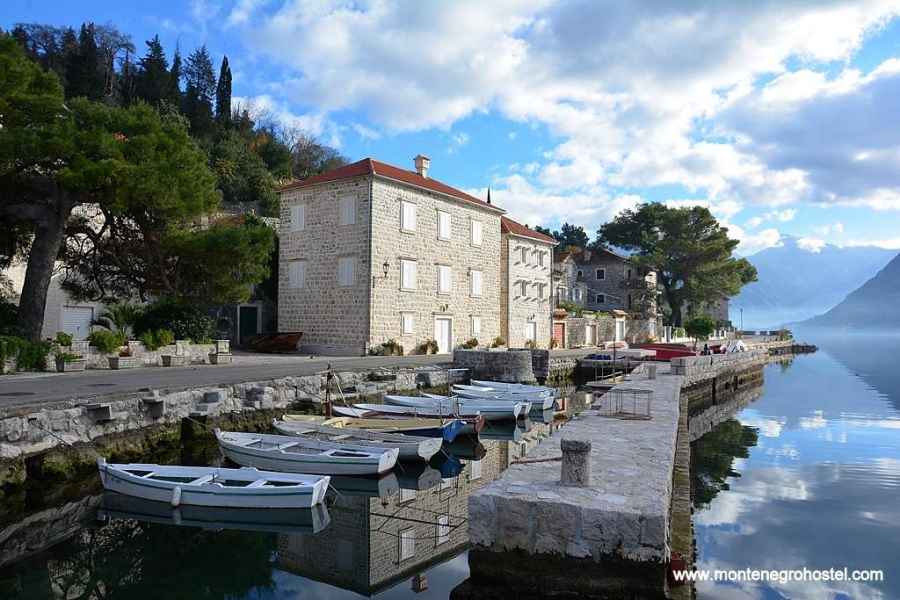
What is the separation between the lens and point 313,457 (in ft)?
40.7

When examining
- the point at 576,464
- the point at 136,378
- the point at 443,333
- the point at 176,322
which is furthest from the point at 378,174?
the point at 576,464

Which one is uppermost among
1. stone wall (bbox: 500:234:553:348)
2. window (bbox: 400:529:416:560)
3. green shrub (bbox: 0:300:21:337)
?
stone wall (bbox: 500:234:553:348)

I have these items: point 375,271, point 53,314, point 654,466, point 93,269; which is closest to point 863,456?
point 654,466

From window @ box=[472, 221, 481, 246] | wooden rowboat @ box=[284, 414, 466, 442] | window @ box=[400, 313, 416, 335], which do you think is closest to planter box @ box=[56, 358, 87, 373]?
wooden rowboat @ box=[284, 414, 466, 442]

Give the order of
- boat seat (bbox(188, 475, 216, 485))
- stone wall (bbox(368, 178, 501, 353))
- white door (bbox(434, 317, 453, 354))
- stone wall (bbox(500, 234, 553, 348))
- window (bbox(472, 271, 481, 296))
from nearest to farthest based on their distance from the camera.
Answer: boat seat (bbox(188, 475, 216, 485)) → stone wall (bbox(368, 178, 501, 353)) → white door (bbox(434, 317, 453, 354)) → window (bbox(472, 271, 481, 296)) → stone wall (bbox(500, 234, 553, 348))

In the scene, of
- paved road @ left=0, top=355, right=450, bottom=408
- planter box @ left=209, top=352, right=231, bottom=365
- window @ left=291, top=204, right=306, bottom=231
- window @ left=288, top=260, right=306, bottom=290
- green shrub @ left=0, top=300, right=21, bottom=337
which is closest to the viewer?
paved road @ left=0, top=355, right=450, bottom=408

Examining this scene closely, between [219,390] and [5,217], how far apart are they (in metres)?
11.0

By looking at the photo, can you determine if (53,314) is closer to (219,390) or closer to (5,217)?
(5,217)

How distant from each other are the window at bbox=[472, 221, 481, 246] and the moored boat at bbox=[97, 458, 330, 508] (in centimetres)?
2646

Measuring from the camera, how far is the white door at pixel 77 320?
1067 inches

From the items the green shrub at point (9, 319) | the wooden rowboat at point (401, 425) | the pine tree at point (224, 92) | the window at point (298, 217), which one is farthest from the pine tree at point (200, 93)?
the wooden rowboat at point (401, 425)

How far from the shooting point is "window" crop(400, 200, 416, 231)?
31500 millimetres

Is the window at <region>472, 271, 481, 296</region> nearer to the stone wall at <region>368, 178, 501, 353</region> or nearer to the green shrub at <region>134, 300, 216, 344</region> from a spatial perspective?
the stone wall at <region>368, 178, 501, 353</region>

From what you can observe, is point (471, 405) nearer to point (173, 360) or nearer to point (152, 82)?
point (173, 360)
